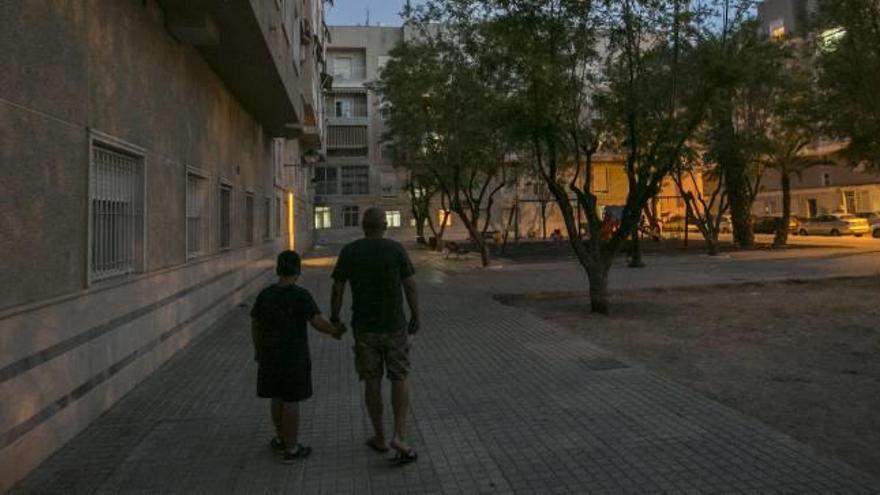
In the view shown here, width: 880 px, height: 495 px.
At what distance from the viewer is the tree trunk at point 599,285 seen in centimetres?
1211

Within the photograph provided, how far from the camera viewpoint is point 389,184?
61.2 meters

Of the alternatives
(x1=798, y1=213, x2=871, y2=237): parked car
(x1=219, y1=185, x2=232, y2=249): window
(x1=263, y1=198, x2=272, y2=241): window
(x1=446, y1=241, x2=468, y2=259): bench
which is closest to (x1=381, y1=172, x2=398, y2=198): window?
(x1=446, y1=241, x2=468, y2=259): bench

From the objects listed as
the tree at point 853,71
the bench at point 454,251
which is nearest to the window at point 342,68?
the bench at point 454,251

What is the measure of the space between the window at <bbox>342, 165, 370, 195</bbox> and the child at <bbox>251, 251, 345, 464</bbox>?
186ft

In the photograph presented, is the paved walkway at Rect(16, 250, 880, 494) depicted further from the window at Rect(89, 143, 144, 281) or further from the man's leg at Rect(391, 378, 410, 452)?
the window at Rect(89, 143, 144, 281)

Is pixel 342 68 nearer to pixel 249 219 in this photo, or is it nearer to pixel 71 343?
pixel 249 219

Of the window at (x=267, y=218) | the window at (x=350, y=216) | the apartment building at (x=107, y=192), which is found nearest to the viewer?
the apartment building at (x=107, y=192)

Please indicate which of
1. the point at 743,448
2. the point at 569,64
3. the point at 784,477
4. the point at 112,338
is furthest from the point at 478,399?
the point at 569,64

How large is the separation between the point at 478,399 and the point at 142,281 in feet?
11.7

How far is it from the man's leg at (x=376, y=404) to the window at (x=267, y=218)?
13516 mm

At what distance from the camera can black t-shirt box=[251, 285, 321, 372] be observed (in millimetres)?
4715

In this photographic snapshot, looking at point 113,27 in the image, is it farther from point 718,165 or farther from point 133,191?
point 718,165

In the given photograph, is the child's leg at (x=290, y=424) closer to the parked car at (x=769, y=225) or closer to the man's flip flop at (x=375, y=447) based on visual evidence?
the man's flip flop at (x=375, y=447)

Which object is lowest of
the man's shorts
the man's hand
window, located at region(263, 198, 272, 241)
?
the man's shorts
